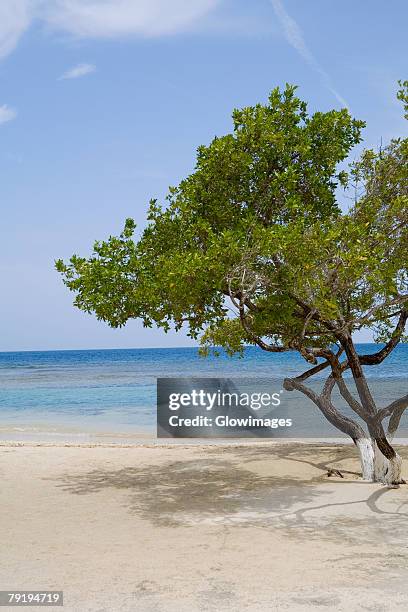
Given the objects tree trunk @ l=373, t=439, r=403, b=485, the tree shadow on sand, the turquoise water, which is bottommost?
the turquoise water

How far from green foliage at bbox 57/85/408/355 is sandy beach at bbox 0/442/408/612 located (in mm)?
3120

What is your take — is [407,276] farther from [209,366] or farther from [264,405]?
[209,366]

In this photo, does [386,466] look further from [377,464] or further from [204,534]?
[204,534]

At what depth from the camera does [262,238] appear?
10.9m

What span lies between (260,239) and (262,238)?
0.47ft

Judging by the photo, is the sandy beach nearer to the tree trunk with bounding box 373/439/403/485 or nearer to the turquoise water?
the tree trunk with bounding box 373/439/403/485

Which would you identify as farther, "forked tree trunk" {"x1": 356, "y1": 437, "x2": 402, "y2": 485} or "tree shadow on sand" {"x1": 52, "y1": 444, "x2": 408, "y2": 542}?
"forked tree trunk" {"x1": 356, "y1": 437, "x2": 402, "y2": 485}

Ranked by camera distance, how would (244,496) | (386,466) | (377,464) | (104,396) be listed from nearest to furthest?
(244,496)
(386,466)
(377,464)
(104,396)

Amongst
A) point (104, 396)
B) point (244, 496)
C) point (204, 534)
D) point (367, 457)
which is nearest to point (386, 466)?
point (367, 457)

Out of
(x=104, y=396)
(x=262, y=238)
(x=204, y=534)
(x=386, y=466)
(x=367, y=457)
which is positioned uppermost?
(x=262, y=238)

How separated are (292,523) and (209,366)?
265ft

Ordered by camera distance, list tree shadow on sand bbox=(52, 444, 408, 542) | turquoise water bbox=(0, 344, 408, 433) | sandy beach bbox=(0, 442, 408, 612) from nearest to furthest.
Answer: sandy beach bbox=(0, 442, 408, 612) < tree shadow on sand bbox=(52, 444, 408, 542) < turquoise water bbox=(0, 344, 408, 433)

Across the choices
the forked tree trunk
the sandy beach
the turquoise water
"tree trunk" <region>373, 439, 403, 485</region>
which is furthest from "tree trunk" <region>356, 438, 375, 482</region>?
the turquoise water

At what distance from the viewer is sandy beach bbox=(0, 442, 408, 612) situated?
7.55 metres
